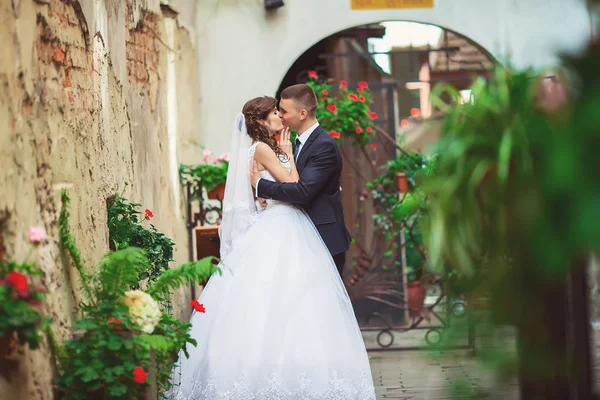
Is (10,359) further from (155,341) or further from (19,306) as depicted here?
(155,341)

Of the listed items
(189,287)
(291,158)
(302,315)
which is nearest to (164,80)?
(189,287)

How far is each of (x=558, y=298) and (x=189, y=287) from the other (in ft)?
21.3

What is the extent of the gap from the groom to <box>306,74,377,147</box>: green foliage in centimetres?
257

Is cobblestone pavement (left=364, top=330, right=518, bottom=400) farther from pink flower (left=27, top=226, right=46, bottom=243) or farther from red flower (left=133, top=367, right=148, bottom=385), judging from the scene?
pink flower (left=27, top=226, right=46, bottom=243)

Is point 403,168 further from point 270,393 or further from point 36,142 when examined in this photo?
point 36,142

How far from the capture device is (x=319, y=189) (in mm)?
5824

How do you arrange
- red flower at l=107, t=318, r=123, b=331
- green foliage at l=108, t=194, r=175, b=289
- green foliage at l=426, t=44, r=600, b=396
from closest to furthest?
green foliage at l=426, t=44, r=600, b=396, red flower at l=107, t=318, r=123, b=331, green foliage at l=108, t=194, r=175, b=289

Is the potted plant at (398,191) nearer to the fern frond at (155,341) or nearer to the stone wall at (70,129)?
the stone wall at (70,129)

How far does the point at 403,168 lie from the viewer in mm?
8789

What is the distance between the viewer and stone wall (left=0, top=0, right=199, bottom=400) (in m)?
3.64

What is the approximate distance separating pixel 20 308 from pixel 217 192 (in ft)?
17.0

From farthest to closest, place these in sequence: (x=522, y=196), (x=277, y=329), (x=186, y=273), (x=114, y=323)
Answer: (x=277, y=329)
(x=186, y=273)
(x=114, y=323)
(x=522, y=196)

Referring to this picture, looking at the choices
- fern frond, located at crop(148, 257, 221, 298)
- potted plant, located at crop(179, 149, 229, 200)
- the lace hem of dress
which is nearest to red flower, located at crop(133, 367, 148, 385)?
fern frond, located at crop(148, 257, 221, 298)

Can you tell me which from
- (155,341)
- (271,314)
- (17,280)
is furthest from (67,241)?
(271,314)
